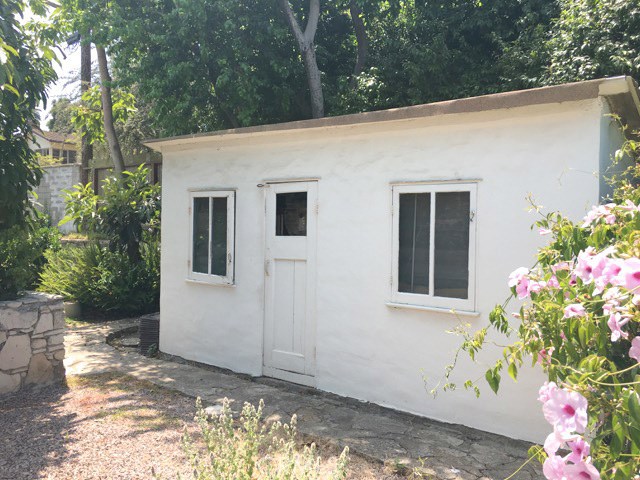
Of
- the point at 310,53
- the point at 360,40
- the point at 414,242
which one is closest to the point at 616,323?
the point at 414,242

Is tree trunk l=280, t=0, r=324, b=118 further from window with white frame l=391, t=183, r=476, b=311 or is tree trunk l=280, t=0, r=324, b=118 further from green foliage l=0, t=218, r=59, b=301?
green foliage l=0, t=218, r=59, b=301

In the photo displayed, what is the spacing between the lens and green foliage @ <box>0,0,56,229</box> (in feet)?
17.9

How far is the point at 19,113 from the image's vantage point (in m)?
5.76

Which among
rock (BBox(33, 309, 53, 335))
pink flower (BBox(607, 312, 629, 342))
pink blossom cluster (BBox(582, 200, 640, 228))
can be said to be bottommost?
rock (BBox(33, 309, 53, 335))

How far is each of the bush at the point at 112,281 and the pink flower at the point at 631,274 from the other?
945 centimetres

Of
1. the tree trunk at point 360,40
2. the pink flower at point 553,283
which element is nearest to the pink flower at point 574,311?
the pink flower at point 553,283

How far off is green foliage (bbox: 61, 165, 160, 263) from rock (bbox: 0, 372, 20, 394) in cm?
485

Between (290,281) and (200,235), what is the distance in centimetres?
160

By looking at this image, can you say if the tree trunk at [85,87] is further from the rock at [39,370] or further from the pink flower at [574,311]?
the pink flower at [574,311]

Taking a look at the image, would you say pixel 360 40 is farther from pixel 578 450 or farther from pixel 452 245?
pixel 578 450

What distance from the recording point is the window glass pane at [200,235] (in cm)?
696

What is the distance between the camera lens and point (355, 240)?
5508mm

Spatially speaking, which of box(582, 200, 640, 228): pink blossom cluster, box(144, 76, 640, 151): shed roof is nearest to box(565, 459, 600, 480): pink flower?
box(582, 200, 640, 228): pink blossom cluster

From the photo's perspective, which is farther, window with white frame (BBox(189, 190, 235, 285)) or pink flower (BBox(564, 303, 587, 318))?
window with white frame (BBox(189, 190, 235, 285))
